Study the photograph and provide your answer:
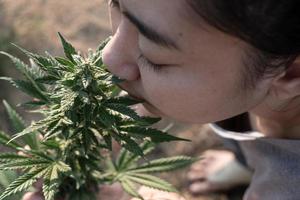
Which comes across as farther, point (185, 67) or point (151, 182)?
point (151, 182)

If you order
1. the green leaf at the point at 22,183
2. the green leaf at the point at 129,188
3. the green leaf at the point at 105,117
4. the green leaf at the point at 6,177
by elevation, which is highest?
the green leaf at the point at 105,117

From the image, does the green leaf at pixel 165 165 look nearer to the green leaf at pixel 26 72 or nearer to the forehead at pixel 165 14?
the green leaf at pixel 26 72

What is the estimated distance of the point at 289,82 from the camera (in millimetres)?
1184

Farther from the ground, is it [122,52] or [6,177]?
[122,52]

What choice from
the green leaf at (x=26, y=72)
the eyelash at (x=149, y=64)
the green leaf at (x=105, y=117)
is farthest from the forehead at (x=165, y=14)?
the green leaf at (x=26, y=72)

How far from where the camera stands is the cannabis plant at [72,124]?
107 cm

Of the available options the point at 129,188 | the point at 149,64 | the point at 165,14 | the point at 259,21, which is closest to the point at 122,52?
the point at 149,64

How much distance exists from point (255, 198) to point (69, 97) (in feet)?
2.65

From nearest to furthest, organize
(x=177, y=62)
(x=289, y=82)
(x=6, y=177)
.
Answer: (x=177, y=62) → (x=289, y=82) → (x=6, y=177)

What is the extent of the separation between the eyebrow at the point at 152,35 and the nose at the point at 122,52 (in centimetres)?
4

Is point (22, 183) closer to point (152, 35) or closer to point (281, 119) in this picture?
point (152, 35)

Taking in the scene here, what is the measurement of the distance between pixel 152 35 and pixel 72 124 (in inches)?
10.8

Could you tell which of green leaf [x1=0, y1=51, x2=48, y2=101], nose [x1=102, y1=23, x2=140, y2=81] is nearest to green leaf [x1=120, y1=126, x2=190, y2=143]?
nose [x1=102, y1=23, x2=140, y2=81]

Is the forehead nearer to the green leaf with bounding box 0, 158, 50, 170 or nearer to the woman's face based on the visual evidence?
the woman's face
